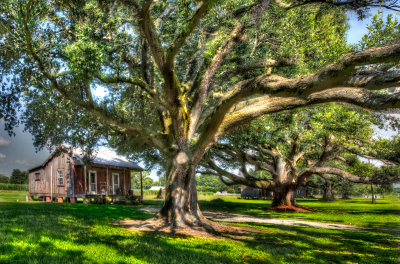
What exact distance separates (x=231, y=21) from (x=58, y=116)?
26.7 ft

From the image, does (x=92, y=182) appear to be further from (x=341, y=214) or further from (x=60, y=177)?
(x=341, y=214)

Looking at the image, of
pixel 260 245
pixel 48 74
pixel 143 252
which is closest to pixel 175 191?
pixel 260 245

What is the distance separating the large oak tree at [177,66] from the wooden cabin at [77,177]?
11.2 metres

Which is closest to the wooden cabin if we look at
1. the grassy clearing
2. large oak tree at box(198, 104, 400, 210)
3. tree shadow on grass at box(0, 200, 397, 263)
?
the grassy clearing

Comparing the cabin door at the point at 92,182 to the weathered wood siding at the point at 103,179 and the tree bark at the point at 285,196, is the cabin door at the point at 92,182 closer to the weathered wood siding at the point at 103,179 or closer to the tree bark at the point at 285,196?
the weathered wood siding at the point at 103,179

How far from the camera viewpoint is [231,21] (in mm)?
9211

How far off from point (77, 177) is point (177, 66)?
16.7 meters

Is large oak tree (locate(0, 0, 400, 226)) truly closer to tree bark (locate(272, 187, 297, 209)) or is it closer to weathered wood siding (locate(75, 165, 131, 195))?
weathered wood siding (locate(75, 165, 131, 195))

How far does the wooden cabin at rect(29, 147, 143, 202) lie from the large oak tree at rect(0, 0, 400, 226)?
11232 mm

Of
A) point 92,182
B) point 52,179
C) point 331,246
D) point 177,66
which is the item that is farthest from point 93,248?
point 52,179

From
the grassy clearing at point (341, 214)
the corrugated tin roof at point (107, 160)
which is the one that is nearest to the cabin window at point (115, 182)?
the corrugated tin roof at point (107, 160)

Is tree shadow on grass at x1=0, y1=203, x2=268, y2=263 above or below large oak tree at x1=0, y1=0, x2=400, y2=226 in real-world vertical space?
below

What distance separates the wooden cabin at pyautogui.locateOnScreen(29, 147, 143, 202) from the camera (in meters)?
23.4

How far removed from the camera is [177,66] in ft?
40.8
